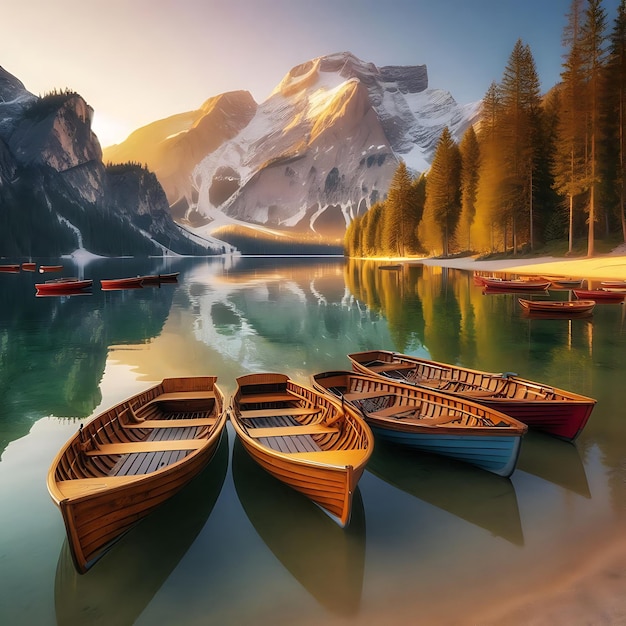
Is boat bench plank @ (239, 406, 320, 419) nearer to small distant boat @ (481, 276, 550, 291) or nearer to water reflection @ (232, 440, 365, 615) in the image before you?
water reflection @ (232, 440, 365, 615)

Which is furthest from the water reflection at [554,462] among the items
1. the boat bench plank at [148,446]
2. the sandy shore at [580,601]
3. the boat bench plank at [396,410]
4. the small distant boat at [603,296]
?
the small distant boat at [603,296]

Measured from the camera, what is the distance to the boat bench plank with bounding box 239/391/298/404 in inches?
479

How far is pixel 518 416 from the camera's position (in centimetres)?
1100

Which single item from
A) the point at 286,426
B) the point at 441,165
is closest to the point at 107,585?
the point at 286,426

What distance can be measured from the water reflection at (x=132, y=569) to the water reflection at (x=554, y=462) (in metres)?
6.83

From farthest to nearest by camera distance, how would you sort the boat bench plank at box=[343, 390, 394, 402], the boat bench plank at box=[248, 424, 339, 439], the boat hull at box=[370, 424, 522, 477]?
the boat bench plank at box=[343, 390, 394, 402]
the boat bench plank at box=[248, 424, 339, 439]
the boat hull at box=[370, 424, 522, 477]

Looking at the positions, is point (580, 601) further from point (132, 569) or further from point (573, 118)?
point (573, 118)

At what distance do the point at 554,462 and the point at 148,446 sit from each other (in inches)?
341

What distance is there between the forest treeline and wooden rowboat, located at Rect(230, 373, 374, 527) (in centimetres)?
5198

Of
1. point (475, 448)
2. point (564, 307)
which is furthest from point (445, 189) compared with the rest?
point (475, 448)

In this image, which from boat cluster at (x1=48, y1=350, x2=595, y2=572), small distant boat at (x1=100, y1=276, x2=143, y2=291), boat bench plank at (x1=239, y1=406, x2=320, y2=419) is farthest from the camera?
small distant boat at (x1=100, y1=276, x2=143, y2=291)

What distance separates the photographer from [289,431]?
10.1 m

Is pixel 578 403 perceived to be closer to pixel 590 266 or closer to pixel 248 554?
pixel 248 554

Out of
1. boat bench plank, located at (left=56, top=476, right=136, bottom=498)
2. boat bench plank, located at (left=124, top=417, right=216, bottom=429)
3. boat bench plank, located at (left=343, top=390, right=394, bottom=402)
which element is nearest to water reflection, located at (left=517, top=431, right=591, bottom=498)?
boat bench plank, located at (left=343, top=390, right=394, bottom=402)
